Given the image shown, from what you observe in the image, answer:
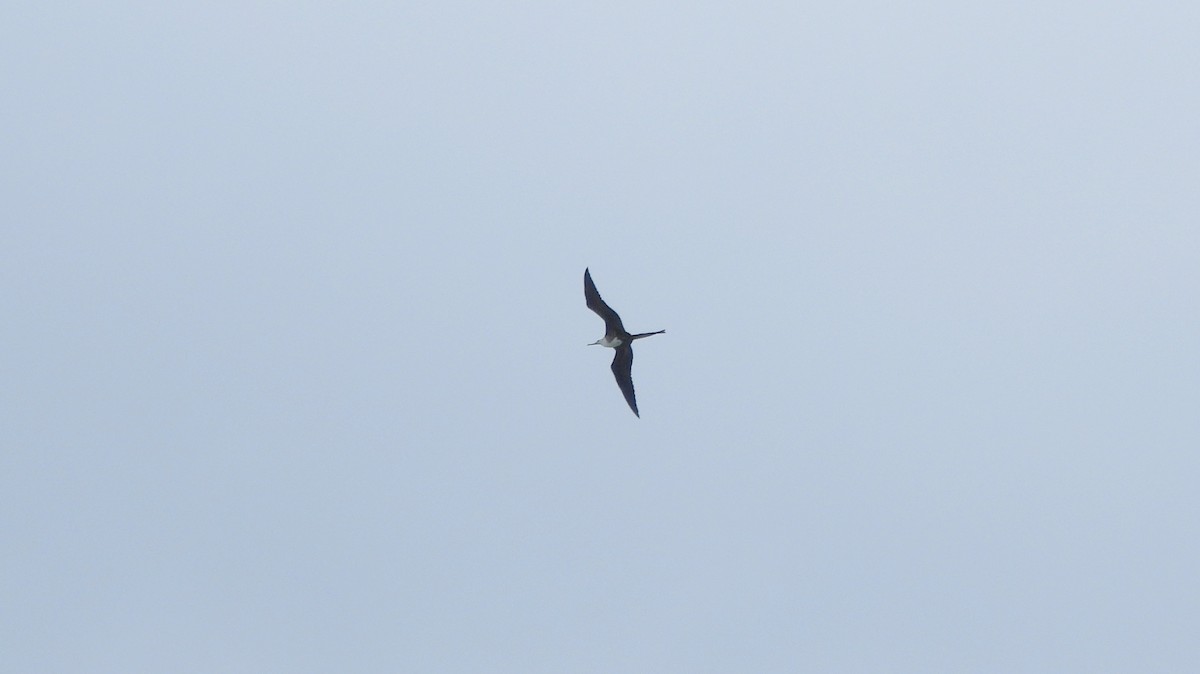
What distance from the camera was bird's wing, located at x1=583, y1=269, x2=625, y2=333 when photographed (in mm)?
74188

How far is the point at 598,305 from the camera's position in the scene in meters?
74.6

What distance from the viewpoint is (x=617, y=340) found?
75.8 m

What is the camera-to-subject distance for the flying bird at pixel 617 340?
244 feet

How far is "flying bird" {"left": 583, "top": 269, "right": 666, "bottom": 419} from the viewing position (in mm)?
74375

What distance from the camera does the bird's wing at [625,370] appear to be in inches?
3014

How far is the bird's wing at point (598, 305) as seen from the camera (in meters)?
74.2

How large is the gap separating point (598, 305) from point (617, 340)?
2.44 metres

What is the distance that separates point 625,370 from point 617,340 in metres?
2.07

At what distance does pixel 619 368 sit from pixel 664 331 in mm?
6498

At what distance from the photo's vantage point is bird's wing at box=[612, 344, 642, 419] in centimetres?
7656

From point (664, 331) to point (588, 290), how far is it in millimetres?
5535

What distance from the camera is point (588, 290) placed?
244 feet

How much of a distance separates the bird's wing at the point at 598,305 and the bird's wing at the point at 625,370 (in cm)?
187

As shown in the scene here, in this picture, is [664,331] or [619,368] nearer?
[664,331]
